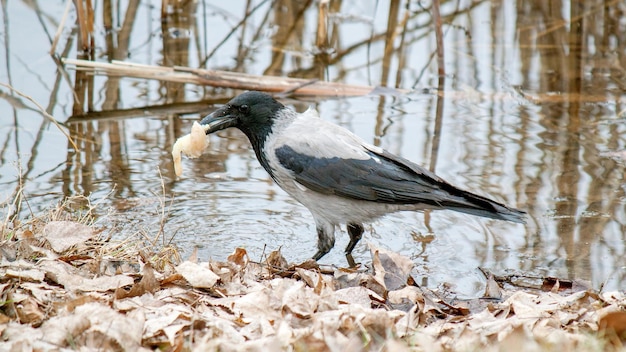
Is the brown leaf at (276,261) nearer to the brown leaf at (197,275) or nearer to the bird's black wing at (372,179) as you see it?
the brown leaf at (197,275)

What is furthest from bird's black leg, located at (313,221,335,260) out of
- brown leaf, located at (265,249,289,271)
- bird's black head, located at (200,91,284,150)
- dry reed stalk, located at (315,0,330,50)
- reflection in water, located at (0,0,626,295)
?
dry reed stalk, located at (315,0,330,50)

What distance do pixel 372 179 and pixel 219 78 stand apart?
326 cm

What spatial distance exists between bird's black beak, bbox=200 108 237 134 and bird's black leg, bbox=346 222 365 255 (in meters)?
1.04

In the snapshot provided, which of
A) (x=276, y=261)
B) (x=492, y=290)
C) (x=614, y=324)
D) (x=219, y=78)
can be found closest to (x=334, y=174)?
(x=276, y=261)

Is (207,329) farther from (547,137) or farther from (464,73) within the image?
(464,73)

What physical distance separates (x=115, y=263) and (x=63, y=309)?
0.84 meters

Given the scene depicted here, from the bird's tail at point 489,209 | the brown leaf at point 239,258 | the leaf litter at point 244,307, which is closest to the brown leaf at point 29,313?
the leaf litter at point 244,307

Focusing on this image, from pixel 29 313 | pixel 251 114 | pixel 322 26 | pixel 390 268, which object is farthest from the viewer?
pixel 322 26

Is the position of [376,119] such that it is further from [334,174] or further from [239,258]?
[239,258]

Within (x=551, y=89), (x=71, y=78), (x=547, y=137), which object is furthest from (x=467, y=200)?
(x=71, y=78)

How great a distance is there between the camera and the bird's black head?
Result: 5.83m

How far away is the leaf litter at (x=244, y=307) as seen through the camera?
3627mm

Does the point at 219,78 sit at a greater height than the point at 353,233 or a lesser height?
greater

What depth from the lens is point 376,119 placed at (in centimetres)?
818
